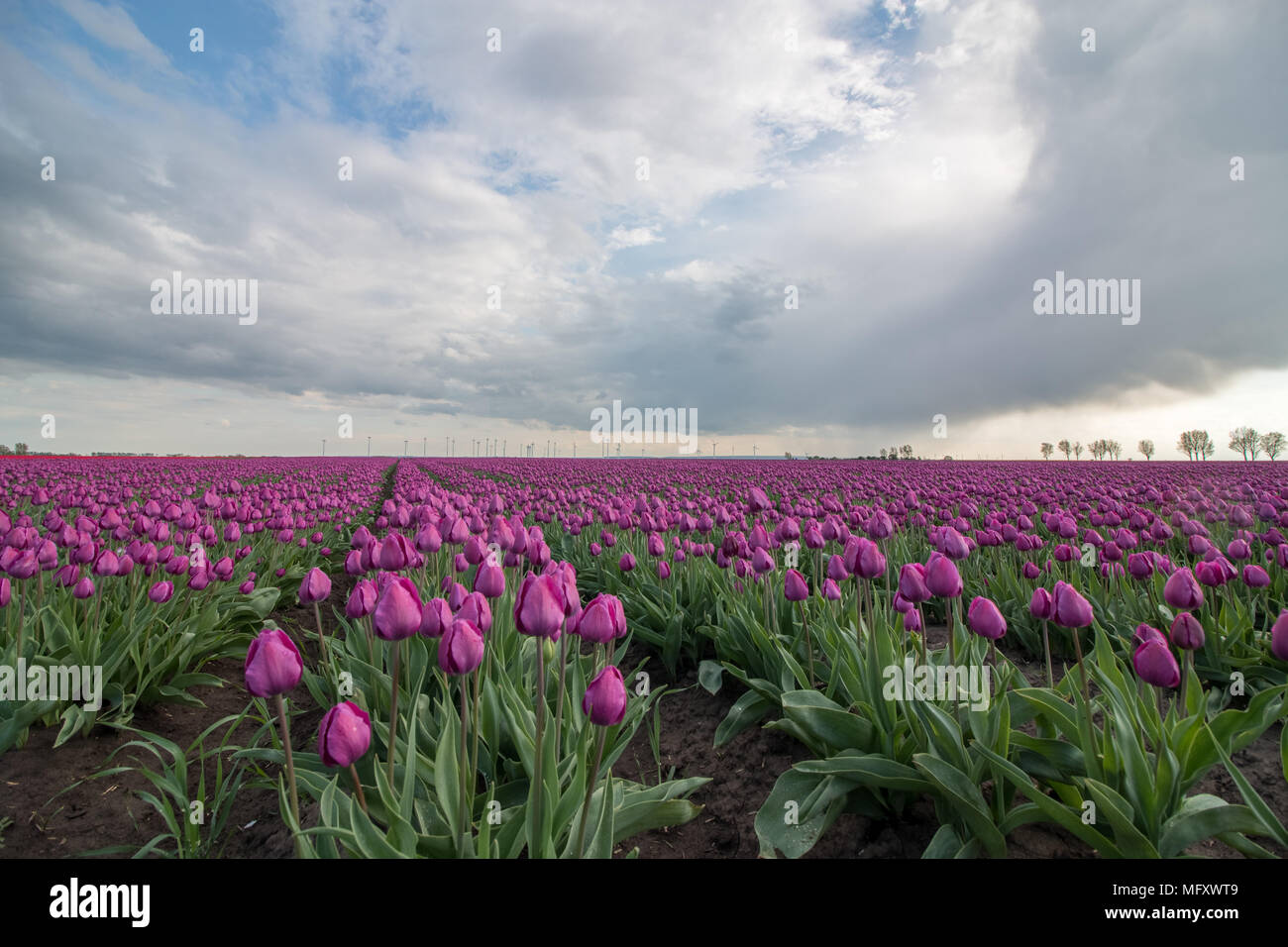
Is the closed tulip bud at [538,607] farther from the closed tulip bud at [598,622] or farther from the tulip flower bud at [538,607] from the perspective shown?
the closed tulip bud at [598,622]

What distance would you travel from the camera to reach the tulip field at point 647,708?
1.92m

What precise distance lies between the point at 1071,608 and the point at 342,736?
2.62 m

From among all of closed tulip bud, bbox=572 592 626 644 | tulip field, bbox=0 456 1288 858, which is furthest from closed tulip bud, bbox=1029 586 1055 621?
closed tulip bud, bbox=572 592 626 644

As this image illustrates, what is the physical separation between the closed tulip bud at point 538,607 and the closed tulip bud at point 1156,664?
6.79 ft

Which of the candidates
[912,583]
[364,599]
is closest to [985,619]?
[912,583]

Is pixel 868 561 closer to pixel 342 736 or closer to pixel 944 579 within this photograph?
pixel 944 579

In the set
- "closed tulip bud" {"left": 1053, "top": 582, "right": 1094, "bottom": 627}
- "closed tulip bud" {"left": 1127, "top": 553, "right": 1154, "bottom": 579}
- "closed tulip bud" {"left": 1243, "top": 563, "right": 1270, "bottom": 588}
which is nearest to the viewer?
"closed tulip bud" {"left": 1053, "top": 582, "right": 1094, "bottom": 627}

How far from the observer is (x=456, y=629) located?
179 centimetres

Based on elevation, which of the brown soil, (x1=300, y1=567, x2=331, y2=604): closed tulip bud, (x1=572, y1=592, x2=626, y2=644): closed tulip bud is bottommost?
the brown soil

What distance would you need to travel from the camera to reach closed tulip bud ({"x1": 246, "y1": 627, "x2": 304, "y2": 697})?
1586 millimetres

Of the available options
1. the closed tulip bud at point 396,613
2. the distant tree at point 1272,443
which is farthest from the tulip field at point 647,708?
the distant tree at point 1272,443

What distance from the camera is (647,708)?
381cm

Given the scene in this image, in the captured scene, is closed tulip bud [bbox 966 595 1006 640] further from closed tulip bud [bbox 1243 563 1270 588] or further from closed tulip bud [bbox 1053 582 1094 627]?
closed tulip bud [bbox 1243 563 1270 588]
